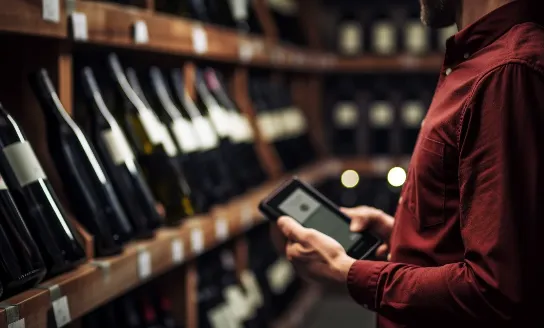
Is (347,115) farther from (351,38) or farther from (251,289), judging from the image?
(251,289)

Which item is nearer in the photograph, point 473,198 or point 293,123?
point 473,198

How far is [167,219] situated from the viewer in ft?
7.42

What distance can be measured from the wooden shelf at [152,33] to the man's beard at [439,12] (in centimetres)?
72

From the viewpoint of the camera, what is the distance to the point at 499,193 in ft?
4.02

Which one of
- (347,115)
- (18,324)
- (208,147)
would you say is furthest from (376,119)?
(18,324)

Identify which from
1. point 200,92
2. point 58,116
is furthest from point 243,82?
point 58,116

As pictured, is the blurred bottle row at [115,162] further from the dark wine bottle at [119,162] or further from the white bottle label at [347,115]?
the white bottle label at [347,115]

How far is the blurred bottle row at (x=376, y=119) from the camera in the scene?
16.9 feet

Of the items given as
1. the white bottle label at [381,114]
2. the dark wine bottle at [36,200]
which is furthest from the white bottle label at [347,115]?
the dark wine bottle at [36,200]

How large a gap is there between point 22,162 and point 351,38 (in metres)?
3.93

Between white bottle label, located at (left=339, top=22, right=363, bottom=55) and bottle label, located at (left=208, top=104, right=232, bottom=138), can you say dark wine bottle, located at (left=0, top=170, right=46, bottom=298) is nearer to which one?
bottle label, located at (left=208, top=104, right=232, bottom=138)

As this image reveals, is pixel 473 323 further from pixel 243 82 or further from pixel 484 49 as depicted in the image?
pixel 243 82

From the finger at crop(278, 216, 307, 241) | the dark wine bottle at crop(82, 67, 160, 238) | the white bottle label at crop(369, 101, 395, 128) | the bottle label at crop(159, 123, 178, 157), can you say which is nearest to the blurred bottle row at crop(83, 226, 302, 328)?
the dark wine bottle at crop(82, 67, 160, 238)

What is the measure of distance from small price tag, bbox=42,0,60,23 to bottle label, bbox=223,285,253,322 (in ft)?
5.29
